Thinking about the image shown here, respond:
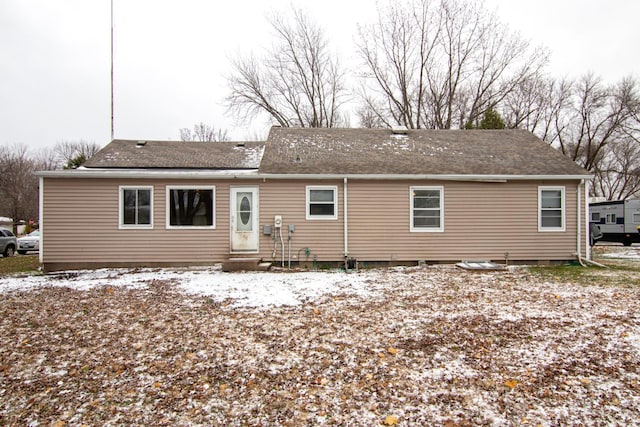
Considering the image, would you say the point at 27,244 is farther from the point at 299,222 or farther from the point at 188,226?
the point at 299,222

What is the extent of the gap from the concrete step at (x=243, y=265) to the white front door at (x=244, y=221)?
23.9 inches

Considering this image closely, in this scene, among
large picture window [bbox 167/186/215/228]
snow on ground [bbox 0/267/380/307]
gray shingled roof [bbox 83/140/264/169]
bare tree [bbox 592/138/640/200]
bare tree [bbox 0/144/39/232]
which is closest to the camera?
snow on ground [bbox 0/267/380/307]

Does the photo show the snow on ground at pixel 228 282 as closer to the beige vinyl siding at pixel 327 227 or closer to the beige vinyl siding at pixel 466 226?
the beige vinyl siding at pixel 327 227

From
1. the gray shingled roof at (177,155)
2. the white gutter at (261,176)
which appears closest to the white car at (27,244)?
the gray shingled roof at (177,155)

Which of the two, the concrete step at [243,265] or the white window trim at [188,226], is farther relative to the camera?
the white window trim at [188,226]

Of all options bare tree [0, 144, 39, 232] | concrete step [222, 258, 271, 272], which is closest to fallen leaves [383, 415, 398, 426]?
concrete step [222, 258, 271, 272]

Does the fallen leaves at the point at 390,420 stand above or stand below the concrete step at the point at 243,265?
below

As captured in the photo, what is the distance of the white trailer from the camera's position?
18953 millimetres

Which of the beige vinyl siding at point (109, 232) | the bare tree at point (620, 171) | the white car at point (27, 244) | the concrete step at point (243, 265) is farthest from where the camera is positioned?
the bare tree at point (620, 171)

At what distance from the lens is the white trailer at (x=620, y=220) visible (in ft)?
62.2

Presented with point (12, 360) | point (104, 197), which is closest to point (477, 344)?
point (12, 360)

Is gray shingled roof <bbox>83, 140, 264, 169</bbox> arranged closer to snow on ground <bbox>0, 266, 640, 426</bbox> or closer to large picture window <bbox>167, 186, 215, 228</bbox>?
large picture window <bbox>167, 186, 215, 228</bbox>

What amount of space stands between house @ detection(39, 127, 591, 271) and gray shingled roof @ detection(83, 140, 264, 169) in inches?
7.1

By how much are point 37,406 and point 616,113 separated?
33.6 m
